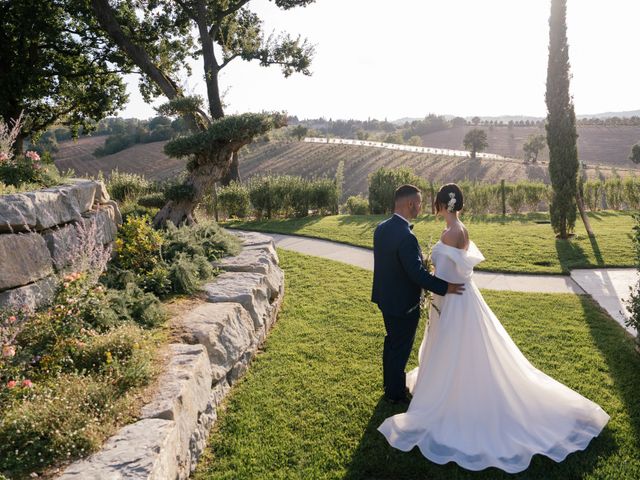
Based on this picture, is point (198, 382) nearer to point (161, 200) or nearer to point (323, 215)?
point (161, 200)

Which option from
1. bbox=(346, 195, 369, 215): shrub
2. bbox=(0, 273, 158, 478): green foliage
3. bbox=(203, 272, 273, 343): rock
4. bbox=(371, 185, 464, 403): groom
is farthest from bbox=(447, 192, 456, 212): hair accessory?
bbox=(346, 195, 369, 215): shrub

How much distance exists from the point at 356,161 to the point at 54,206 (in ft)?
192

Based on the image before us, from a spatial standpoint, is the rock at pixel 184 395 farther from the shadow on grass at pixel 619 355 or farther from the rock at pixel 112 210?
the shadow on grass at pixel 619 355

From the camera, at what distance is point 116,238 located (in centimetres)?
697

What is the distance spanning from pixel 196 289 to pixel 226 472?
3.00 m

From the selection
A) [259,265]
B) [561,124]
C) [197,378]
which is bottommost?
[197,378]

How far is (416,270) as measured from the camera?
14.1ft

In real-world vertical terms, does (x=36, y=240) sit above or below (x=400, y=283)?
above

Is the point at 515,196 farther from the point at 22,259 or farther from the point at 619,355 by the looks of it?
the point at 22,259

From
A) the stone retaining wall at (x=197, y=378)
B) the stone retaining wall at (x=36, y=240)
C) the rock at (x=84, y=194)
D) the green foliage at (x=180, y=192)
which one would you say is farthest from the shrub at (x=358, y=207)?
the stone retaining wall at (x=36, y=240)

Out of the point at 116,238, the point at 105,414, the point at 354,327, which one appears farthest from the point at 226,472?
the point at 116,238

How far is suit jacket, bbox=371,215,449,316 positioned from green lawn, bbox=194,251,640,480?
117 centimetres

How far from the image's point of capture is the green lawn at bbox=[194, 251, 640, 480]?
3.79 meters

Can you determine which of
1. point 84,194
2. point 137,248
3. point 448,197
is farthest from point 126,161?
point 448,197
